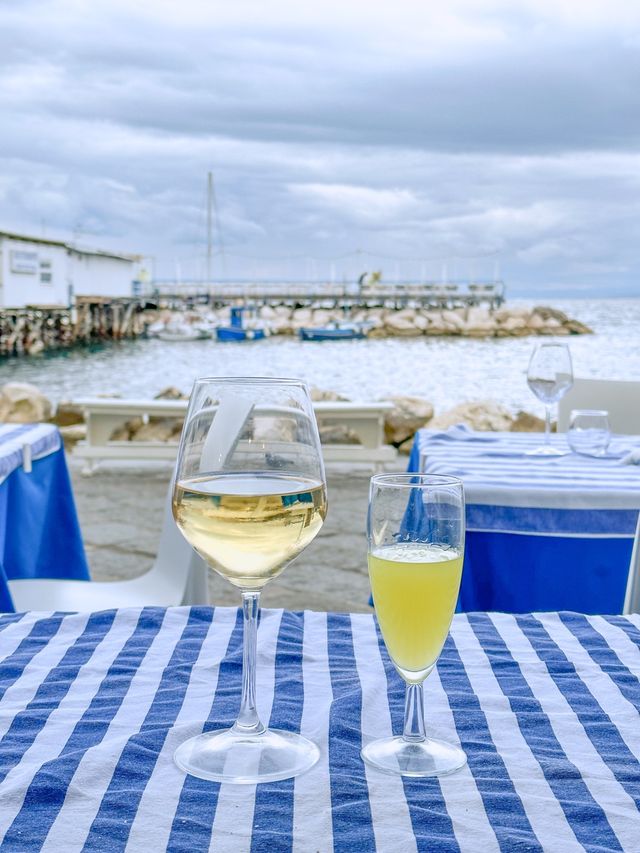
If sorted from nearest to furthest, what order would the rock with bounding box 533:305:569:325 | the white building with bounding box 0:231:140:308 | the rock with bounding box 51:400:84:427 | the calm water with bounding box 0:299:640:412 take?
the rock with bounding box 51:400:84:427 < the calm water with bounding box 0:299:640:412 < the white building with bounding box 0:231:140:308 < the rock with bounding box 533:305:569:325

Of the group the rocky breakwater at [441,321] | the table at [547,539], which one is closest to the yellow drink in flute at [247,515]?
the table at [547,539]

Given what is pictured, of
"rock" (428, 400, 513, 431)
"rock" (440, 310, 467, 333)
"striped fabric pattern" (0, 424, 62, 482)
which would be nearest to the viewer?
"striped fabric pattern" (0, 424, 62, 482)

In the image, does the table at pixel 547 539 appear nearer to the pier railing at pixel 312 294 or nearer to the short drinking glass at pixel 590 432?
the short drinking glass at pixel 590 432

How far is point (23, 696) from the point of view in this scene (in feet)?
2.43

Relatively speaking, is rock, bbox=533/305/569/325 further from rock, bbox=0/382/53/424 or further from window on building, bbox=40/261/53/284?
rock, bbox=0/382/53/424

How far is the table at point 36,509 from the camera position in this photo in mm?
2654

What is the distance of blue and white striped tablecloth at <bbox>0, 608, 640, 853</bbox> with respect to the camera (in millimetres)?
533

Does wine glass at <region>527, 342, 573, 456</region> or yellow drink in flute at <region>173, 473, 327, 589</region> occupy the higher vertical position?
yellow drink in flute at <region>173, 473, 327, 589</region>

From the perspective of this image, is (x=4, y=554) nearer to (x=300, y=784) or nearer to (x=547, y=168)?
(x=300, y=784)

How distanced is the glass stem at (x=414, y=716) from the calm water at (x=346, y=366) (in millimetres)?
21002

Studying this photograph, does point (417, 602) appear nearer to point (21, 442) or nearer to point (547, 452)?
point (547, 452)

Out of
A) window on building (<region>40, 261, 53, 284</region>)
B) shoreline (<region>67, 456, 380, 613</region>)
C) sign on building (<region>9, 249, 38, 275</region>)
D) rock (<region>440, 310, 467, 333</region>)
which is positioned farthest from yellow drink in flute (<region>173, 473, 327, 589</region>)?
rock (<region>440, 310, 467, 333</region>)

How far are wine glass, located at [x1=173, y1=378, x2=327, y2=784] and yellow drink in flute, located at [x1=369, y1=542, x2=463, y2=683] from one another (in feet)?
0.22

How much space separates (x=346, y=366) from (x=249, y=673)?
129ft
